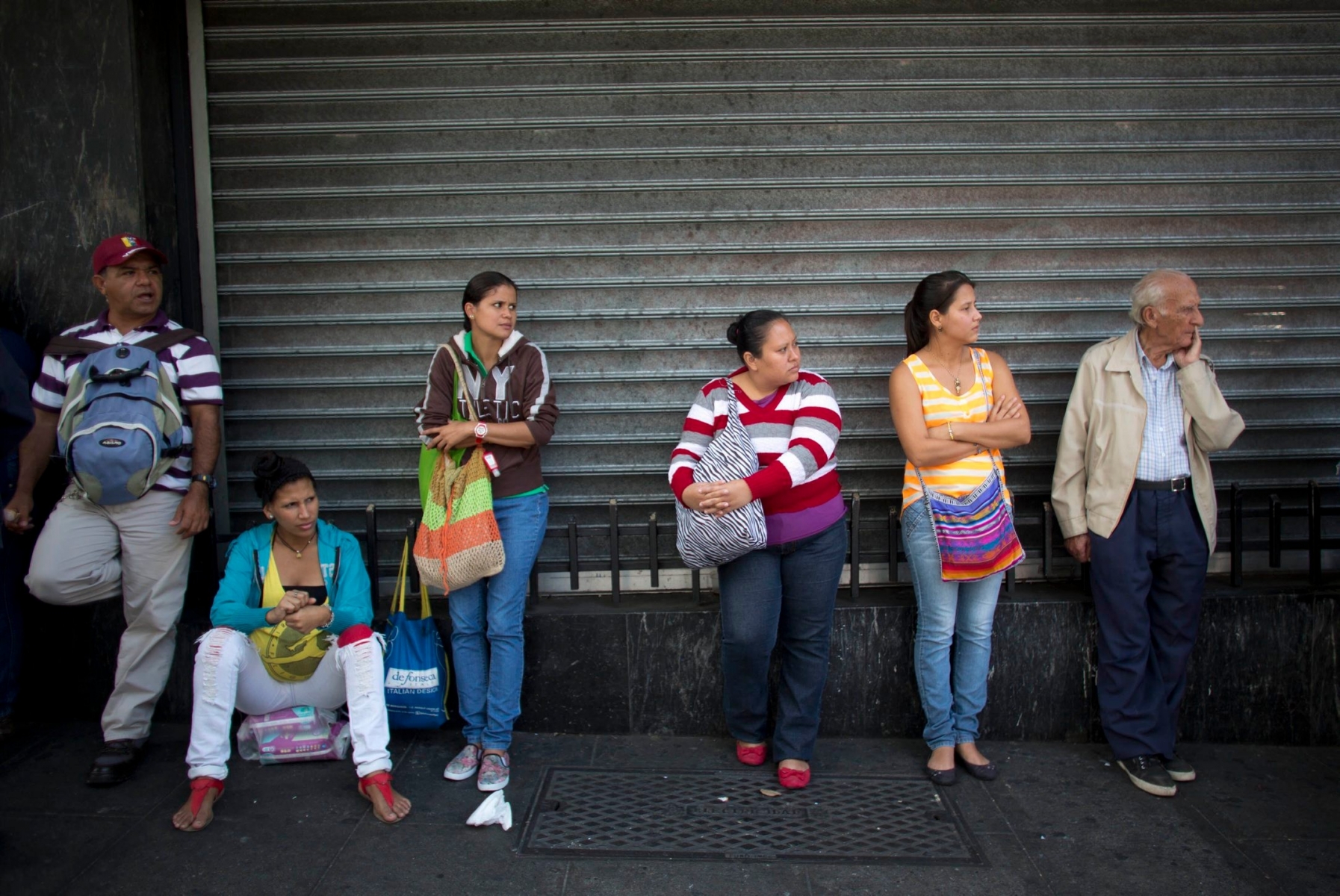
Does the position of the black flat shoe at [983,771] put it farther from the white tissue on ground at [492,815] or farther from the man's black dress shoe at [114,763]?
the man's black dress shoe at [114,763]

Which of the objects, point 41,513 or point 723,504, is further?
point 41,513

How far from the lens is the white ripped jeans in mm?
3969

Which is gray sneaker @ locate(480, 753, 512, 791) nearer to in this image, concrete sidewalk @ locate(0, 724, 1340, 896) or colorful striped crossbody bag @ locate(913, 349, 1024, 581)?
concrete sidewalk @ locate(0, 724, 1340, 896)

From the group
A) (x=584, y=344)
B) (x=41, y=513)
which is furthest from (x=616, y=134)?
(x=41, y=513)

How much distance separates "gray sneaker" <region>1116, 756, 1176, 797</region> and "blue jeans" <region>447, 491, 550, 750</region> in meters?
2.45

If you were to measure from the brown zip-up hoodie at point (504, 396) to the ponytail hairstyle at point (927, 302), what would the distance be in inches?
57.8

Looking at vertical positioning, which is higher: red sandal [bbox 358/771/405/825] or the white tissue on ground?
red sandal [bbox 358/771/405/825]

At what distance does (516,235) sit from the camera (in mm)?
4980

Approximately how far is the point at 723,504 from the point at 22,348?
3.14 m

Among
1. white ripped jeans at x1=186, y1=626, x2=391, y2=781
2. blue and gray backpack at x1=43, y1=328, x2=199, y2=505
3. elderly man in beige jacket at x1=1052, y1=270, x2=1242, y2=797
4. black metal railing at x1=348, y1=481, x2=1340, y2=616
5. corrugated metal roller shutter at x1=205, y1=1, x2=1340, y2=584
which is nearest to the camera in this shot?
white ripped jeans at x1=186, y1=626, x2=391, y2=781

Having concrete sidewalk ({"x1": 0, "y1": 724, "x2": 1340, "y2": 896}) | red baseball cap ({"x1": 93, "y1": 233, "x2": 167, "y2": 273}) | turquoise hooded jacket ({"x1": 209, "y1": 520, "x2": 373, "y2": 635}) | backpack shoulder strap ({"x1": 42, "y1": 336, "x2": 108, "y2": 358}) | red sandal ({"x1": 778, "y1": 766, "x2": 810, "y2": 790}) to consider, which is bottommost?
concrete sidewalk ({"x1": 0, "y1": 724, "x2": 1340, "y2": 896})

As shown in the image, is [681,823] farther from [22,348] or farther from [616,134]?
[22,348]

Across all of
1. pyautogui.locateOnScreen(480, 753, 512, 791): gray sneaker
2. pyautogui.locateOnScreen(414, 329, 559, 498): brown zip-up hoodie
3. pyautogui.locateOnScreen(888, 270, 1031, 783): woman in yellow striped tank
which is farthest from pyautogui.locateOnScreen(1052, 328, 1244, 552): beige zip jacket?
pyautogui.locateOnScreen(480, 753, 512, 791): gray sneaker

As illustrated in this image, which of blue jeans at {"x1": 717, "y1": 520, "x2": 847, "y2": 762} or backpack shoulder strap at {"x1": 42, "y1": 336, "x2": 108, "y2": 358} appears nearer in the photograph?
blue jeans at {"x1": 717, "y1": 520, "x2": 847, "y2": 762}
